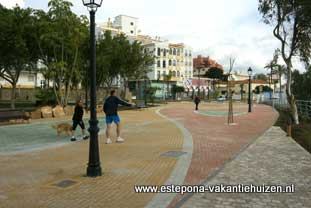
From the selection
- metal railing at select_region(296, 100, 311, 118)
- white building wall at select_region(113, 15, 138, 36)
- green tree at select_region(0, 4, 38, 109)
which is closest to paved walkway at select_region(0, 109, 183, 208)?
metal railing at select_region(296, 100, 311, 118)

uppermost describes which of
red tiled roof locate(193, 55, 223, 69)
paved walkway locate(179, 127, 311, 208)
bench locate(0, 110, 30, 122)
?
red tiled roof locate(193, 55, 223, 69)

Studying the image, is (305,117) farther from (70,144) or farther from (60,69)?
(60,69)

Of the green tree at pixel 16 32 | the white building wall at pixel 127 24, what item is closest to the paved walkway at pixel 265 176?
the green tree at pixel 16 32

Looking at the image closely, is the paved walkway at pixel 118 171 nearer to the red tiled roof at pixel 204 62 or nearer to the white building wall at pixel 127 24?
the white building wall at pixel 127 24

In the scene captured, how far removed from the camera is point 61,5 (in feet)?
75.3

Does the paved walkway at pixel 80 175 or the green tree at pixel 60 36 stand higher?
the green tree at pixel 60 36

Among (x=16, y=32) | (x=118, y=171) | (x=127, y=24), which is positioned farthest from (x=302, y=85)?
(x=127, y=24)

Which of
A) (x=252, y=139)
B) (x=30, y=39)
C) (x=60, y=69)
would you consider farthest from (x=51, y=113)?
(x=252, y=139)

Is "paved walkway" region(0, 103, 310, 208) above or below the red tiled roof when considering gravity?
below

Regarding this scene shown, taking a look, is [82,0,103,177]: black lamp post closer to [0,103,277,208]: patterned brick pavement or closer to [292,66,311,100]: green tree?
[0,103,277,208]: patterned brick pavement

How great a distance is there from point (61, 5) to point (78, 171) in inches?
721

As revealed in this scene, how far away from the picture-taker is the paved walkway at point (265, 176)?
17.6 feet

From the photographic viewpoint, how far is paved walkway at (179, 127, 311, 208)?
17.6 ft

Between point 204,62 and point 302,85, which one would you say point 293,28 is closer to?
point 302,85
